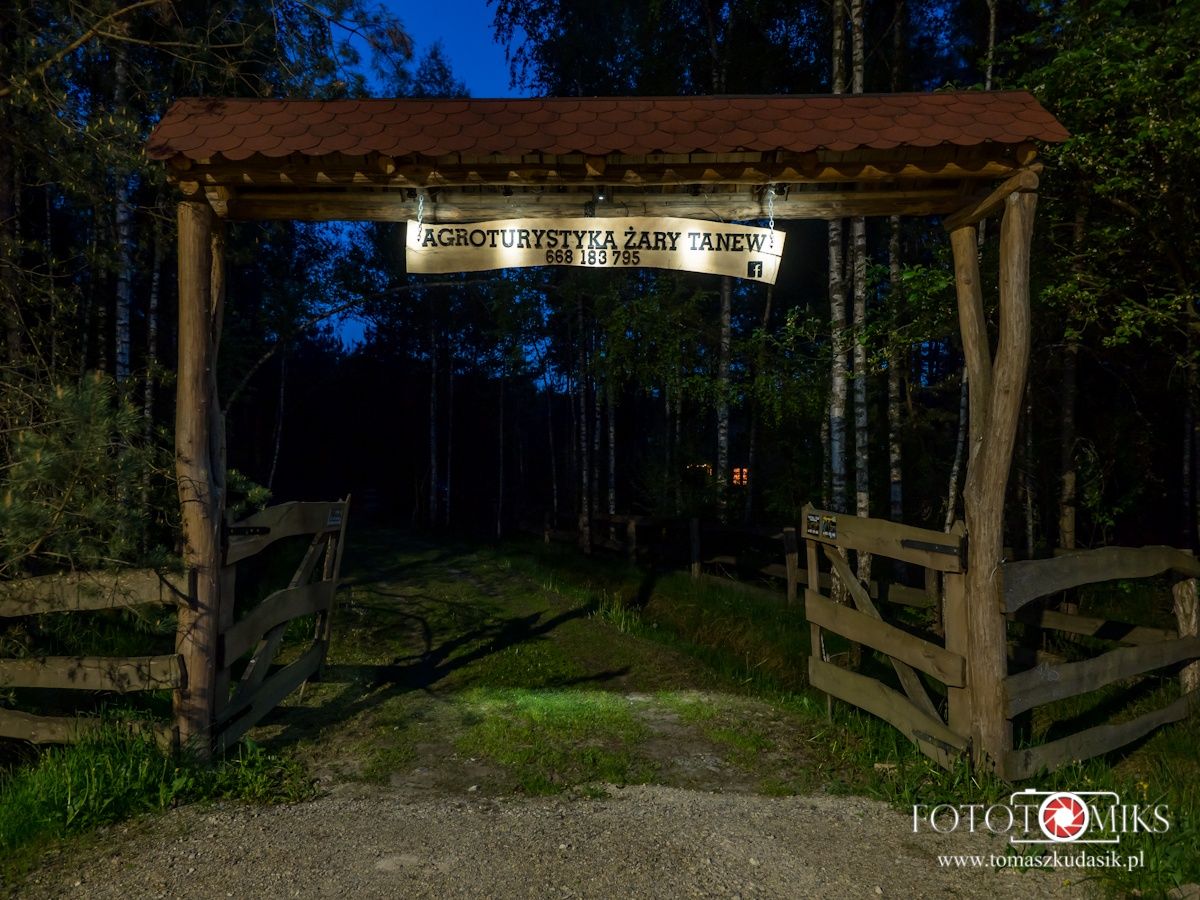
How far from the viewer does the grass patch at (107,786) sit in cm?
377

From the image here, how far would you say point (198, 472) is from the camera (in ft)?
15.3

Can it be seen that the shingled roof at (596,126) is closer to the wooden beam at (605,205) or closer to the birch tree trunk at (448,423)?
the wooden beam at (605,205)

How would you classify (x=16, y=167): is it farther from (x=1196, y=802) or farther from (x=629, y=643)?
(x=1196, y=802)

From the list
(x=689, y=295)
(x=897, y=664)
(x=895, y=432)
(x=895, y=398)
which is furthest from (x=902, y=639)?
(x=689, y=295)

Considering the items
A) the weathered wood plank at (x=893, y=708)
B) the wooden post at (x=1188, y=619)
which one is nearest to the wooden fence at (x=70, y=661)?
the weathered wood plank at (x=893, y=708)

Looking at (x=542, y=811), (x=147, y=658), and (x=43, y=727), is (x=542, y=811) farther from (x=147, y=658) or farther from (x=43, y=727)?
(x=43, y=727)

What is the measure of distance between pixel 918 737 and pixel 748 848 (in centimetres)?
158

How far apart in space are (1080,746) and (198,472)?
18.0ft

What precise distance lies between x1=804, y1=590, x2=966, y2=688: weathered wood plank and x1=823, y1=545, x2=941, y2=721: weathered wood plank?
0.26 feet

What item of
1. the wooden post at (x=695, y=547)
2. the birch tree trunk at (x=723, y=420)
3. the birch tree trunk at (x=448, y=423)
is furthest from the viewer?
the birch tree trunk at (x=448, y=423)

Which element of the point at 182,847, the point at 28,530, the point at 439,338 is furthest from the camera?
the point at 439,338

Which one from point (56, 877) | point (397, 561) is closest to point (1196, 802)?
point (56, 877)

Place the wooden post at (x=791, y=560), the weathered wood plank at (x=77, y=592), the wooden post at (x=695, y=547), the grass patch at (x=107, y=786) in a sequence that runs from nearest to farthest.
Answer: the grass patch at (x=107, y=786) < the weathered wood plank at (x=77, y=592) < the wooden post at (x=791, y=560) < the wooden post at (x=695, y=547)

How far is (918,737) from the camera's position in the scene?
471 centimetres
